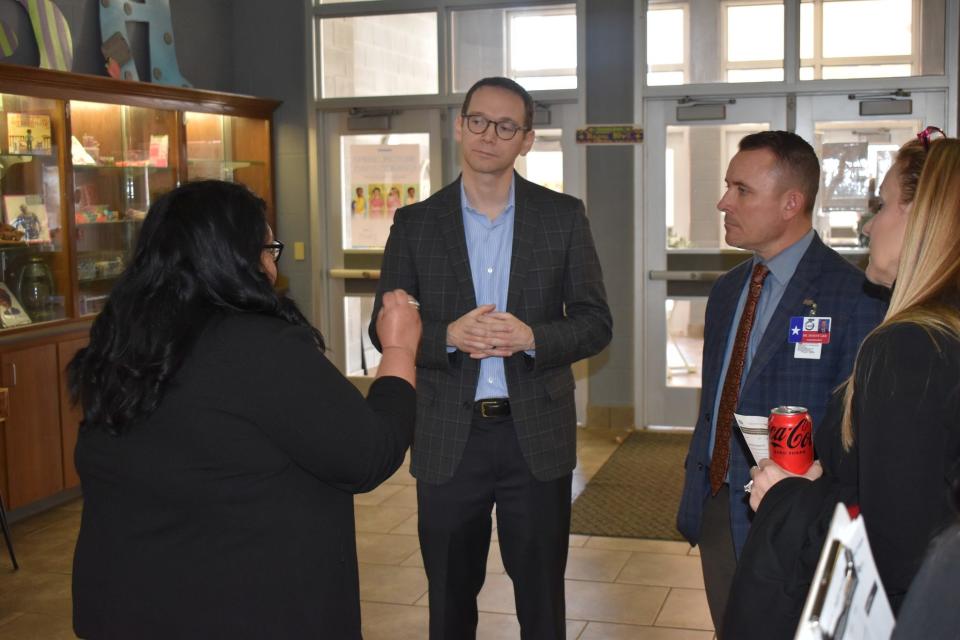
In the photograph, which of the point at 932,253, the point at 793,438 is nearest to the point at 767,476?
the point at 793,438

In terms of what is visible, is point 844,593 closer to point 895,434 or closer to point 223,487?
point 895,434

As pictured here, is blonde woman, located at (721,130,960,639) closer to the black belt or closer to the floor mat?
the black belt

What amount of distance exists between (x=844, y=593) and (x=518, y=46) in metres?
6.72

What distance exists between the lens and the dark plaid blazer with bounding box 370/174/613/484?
9.07ft

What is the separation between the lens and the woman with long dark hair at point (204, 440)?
1702 mm

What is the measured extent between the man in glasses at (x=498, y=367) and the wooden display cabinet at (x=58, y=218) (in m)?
2.16

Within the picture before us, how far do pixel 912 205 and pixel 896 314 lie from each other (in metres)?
0.19

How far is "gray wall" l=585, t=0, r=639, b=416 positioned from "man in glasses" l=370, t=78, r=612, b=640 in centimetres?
440

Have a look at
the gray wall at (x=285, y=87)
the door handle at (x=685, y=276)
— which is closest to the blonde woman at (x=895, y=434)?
the door handle at (x=685, y=276)

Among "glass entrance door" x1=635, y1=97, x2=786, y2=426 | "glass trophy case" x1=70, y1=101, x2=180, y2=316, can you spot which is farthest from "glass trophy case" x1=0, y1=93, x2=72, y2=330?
"glass entrance door" x1=635, y1=97, x2=786, y2=426

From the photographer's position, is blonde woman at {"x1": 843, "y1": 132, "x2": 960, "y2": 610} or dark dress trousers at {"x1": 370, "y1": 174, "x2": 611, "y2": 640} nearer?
blonde woman at {"x1": 843, "y1": 132, "x2": 960, "y2": 610}

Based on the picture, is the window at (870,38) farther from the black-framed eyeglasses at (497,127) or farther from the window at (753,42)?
→ the black-framed eyeglasses at (497,127)

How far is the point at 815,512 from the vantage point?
1.66 metres

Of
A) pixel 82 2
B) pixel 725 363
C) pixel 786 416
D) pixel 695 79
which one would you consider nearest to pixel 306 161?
pixel 82 2
